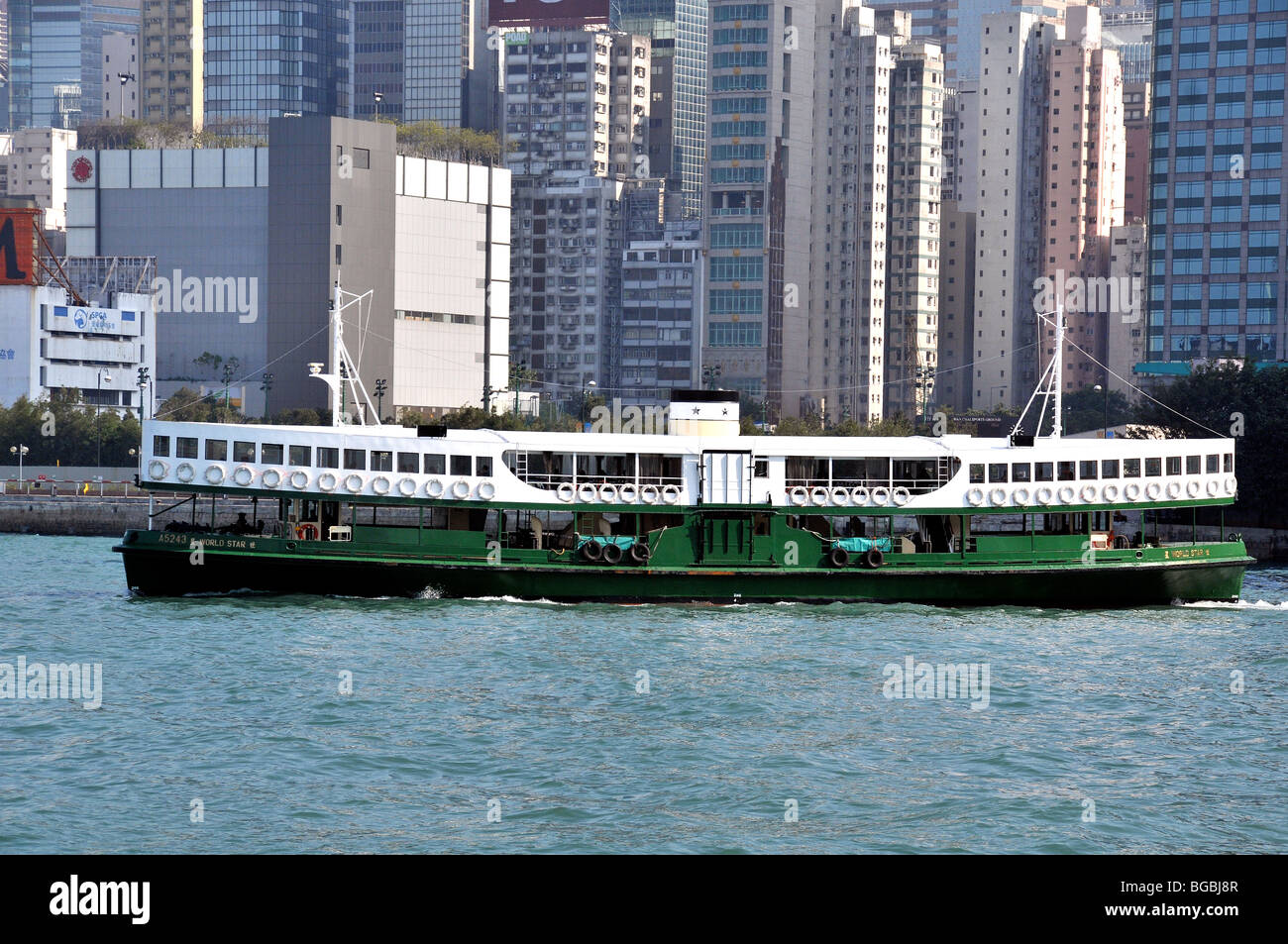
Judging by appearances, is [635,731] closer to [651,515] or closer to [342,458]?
[651,515]

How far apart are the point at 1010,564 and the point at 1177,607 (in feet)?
17.6

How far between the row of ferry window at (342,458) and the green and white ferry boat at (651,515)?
5 centimetres

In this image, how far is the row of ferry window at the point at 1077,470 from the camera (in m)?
47.7

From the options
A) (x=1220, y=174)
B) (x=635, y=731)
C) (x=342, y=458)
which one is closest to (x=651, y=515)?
(x=342, y=458)

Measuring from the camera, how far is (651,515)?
155ft

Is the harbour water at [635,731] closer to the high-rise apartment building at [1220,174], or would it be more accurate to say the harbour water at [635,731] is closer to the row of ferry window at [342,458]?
the row of ferry window at [342,458]

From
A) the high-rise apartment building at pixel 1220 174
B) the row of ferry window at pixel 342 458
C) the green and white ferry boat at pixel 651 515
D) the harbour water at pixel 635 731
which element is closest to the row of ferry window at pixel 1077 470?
the green and white ferry boat at pixel 651 515

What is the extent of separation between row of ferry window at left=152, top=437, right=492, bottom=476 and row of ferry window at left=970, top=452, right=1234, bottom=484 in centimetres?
1424

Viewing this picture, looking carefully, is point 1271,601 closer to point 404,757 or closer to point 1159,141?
point 404,757

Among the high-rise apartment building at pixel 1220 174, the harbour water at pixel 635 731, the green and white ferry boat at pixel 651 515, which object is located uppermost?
the high-rise apartment building at pixel 1220 174

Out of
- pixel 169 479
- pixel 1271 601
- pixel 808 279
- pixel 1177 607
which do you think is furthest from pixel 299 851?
pixel 808 279

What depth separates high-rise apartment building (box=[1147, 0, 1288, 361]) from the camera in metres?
153
